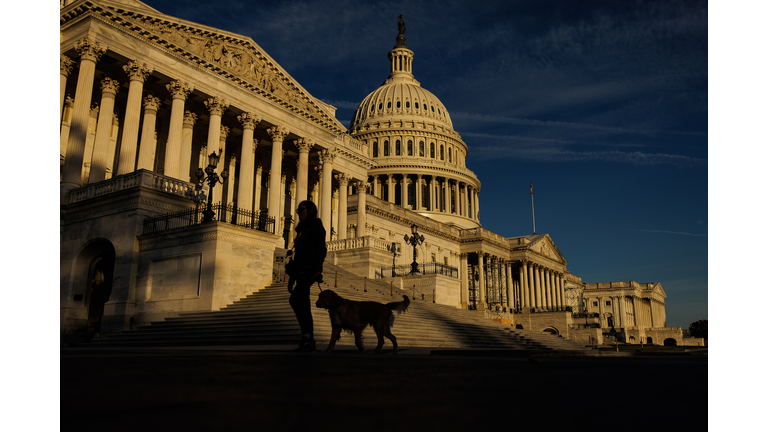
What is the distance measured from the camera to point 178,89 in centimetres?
3344

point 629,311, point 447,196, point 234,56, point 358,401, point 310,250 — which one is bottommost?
point 358,401

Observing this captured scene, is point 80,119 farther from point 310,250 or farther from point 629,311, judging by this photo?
point 629,311

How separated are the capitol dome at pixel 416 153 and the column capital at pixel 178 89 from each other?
55.4 metres

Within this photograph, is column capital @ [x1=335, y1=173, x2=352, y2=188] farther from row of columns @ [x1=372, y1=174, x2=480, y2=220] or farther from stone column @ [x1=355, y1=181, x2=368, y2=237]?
row of columns @ [x1=372, y1=174, x2=480, y2=220]

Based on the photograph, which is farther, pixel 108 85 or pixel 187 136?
pixel 187 136

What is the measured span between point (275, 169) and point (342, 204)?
31.7 ft

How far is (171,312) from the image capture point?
2317 centimetres

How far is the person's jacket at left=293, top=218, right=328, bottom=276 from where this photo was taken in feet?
29.9

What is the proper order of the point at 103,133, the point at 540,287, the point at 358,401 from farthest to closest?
the point at 540,287 → the point at 103,133 → the point at 358,401

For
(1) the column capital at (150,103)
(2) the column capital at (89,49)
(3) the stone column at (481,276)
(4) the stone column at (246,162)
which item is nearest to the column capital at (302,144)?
(4) the stone column at (246,162)

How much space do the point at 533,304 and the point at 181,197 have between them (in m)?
66.6

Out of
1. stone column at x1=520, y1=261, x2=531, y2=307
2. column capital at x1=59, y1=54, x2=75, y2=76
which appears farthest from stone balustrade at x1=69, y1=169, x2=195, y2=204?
stone column at x1=520, y1=261, x2=531, y2=307

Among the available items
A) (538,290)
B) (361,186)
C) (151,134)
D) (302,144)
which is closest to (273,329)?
(151,134)

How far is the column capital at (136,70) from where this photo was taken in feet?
101
